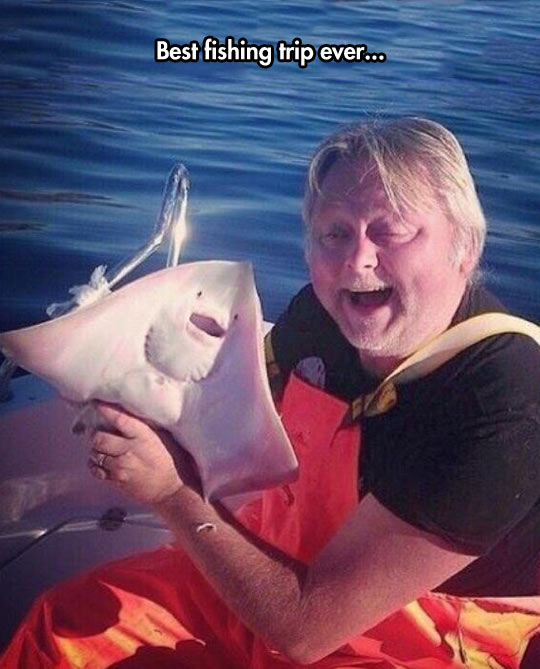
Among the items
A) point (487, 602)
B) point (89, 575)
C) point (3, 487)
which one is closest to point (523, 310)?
point (487, 602)

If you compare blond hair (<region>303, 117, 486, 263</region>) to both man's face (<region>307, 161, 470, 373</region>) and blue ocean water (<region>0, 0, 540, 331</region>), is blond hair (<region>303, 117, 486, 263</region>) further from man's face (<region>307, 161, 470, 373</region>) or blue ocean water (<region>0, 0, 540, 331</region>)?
blue ocean water (<region>0, 0, 540, 331</region>)

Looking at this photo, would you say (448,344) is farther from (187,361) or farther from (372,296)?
(187,361)

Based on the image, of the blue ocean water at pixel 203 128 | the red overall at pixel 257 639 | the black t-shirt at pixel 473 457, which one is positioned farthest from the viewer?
the blue ocean water at pixel 203 128

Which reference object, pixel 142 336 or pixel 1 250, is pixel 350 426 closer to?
pixel 142 336

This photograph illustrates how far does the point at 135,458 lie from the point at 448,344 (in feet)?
1.04

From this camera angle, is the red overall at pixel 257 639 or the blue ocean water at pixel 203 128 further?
the blue ocean water at pixel 203 128

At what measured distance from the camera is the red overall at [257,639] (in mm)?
888

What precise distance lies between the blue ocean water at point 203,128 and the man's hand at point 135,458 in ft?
0.81

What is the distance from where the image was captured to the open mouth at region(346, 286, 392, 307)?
0.84 m

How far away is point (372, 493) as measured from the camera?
32.2 inches

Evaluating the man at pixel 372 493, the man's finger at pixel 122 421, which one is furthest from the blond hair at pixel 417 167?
the man's finger at pixel 122 421

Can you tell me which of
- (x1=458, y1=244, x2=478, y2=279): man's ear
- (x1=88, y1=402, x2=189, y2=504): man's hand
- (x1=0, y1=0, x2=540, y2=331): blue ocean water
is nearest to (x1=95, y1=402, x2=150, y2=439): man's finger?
(x1=88, y1=402, x2=189, y2=504): man's hand

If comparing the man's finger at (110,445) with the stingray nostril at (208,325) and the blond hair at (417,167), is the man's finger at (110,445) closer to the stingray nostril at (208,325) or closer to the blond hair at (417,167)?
the stingray nostril at (208,325)

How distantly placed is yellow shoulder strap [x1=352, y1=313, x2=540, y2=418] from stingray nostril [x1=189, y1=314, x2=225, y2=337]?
0.58ft
